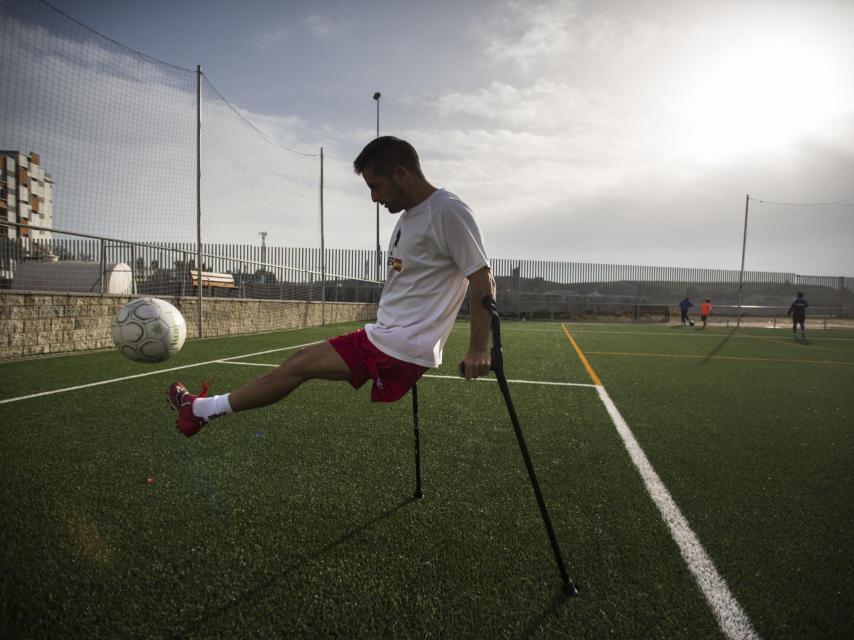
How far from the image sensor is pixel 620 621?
1649mm

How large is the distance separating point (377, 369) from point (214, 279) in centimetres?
1162

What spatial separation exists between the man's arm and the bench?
35.4 ft

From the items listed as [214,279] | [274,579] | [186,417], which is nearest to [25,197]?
[214,279]

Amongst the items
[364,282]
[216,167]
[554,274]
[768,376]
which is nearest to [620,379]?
[768,376]

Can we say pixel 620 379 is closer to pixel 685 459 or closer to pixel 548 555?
pixel 685 459

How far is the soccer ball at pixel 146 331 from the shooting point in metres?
3.81

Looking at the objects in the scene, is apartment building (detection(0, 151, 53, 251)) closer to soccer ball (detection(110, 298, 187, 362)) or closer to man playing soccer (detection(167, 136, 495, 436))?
soccer ball (detection(110, 298, 187, 362))

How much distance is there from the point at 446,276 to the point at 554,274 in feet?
108

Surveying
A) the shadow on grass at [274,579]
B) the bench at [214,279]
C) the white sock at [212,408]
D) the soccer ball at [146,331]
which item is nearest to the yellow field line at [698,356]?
the soccer ball at [146,331]

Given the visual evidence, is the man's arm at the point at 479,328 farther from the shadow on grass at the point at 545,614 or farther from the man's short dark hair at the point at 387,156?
the shadow on grass at the point at 545,614

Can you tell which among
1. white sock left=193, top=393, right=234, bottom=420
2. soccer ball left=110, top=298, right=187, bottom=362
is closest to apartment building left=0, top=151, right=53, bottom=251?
soccer ball left=110, top=298, right=187, bottom=362

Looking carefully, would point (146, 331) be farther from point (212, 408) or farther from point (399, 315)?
point (399, 315)

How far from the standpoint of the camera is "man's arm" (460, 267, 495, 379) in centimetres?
197

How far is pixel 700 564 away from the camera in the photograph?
1994 millimetres
